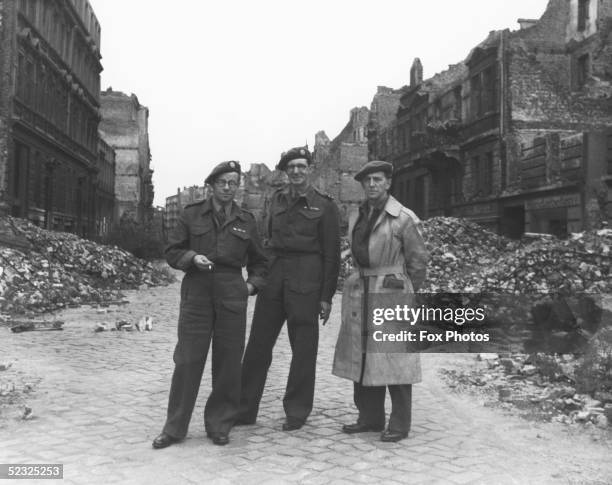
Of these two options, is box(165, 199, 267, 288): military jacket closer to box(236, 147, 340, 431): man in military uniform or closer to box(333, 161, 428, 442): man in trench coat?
box(236, 147, 340, 431): man in military uniform

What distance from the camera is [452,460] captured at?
3906mm

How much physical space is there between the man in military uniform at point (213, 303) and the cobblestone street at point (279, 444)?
275mm

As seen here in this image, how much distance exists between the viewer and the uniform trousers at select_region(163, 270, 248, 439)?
423cm

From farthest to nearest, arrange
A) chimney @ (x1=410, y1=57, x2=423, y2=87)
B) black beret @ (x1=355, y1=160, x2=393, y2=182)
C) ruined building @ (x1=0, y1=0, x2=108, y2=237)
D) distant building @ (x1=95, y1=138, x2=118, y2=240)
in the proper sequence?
1. distant building @ (x1=95, y1=138, x2=118, y2=240)
2. chimney @ (x1=410, y1=57, x2=423, y2=87)
3. ruined building @ (x1=0, y1=0, x2=108, y2=237)
4. black beret @ (x1=355, y1=160, x2=393, y2=182)

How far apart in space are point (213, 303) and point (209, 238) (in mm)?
479

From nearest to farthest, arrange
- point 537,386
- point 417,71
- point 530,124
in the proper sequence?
point 537,386 < point 530,124 < point 417,71

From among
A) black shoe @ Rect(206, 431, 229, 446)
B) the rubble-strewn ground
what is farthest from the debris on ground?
black shoe @ Rect(206, 431, 229, 446)

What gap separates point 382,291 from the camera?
14.2ft

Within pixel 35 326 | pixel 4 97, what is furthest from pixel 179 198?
pixel 35 326

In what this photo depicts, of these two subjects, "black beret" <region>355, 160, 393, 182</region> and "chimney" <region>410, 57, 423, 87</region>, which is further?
"chimney" <region>410, 57, 423, 87</region>

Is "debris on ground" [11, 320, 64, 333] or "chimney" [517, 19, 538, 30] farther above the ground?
"chimney" [517, 19, 538, 30]

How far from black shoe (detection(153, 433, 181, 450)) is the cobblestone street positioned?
8 centimetres

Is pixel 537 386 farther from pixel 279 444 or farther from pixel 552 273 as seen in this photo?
pixel 552 273

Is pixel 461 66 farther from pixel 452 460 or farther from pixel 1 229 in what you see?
pixel 452 460
